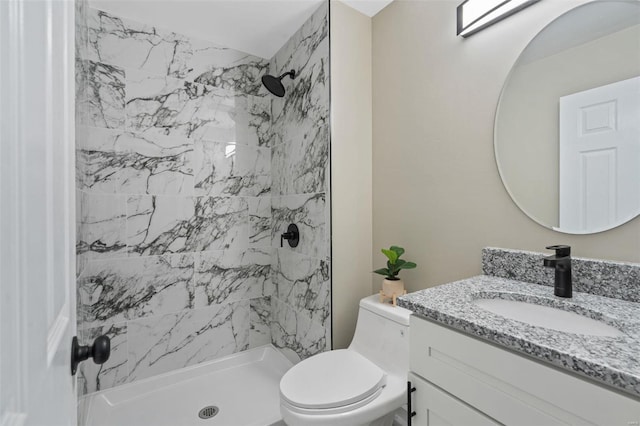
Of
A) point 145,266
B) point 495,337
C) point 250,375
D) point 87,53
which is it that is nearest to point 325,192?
point 495,337

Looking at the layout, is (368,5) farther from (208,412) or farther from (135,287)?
(208,412)

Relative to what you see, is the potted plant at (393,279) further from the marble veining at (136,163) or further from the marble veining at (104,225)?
the marble veining at (104,225)

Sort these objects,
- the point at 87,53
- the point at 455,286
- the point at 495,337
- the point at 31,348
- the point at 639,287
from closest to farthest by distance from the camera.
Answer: the point at 31,348, the point at 495,337, the point at 639,287, the point at 455,286, the point at 87,53

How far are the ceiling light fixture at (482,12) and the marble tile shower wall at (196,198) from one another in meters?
0.76

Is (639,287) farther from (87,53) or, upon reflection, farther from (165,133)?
(87,53)

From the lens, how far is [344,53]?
1763 millimetres

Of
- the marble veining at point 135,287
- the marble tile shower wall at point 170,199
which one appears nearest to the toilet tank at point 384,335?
the marble tile shower wall at point 170,199

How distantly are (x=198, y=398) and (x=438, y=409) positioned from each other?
1646 mm

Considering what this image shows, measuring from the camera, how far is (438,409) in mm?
833

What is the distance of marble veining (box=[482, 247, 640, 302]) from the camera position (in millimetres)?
881

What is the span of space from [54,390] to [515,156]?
152cm

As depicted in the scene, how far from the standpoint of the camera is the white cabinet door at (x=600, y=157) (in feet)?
2.95

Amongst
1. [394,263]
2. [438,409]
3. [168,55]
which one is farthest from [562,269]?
[168,55]

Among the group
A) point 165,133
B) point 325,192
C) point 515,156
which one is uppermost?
point 165,133
